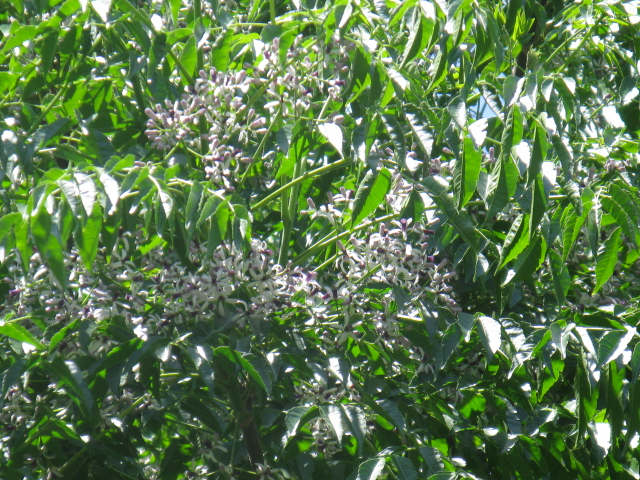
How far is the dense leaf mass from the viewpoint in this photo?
2303 millimetres

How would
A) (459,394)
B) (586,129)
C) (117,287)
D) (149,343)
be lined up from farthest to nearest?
(586,129), (459,394), (117,287), (149,343)

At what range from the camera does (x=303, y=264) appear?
9.64ft

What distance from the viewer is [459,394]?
9.04 feet

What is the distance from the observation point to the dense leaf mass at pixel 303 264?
2.30 meters

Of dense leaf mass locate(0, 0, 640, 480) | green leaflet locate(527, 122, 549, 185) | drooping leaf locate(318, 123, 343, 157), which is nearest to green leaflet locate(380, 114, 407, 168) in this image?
dense leaf mass locate(0, 0, 640, 480)

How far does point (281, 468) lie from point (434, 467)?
21.1 inches

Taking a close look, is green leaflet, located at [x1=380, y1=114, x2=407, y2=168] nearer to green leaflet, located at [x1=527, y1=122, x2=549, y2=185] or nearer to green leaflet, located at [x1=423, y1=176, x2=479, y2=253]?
green leaflet, located at [x1=423, y1=176, x2=479, y2=253]

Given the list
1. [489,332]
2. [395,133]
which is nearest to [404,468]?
[489,332]

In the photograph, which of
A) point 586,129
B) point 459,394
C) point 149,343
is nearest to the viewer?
point 149,343

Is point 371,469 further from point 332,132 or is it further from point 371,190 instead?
point 332,132

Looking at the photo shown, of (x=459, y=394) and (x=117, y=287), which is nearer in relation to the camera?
(x=117, y=287)

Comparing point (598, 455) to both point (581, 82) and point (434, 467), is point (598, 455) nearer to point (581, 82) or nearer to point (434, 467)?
point (434, 467)

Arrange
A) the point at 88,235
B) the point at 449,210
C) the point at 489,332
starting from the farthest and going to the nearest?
the point at 489,332, the point at 449,210, the point at 88,235

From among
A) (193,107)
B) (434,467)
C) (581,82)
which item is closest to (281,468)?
(434,467)
